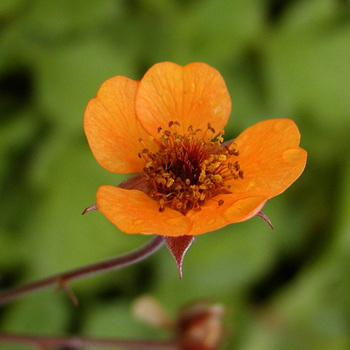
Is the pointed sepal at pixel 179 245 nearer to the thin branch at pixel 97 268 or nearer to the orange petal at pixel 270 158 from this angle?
the thin branch at pixel 97 268

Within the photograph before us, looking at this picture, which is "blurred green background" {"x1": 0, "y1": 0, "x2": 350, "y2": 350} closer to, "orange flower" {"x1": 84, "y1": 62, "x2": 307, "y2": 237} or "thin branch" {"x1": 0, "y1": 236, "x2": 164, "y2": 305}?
"thin branch" {"x1": 0, "y1": 236, "x2": 164, "y2": 305}

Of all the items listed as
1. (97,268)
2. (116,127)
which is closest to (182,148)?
(116,127)

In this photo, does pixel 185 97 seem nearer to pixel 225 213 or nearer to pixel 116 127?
pixel 116 127

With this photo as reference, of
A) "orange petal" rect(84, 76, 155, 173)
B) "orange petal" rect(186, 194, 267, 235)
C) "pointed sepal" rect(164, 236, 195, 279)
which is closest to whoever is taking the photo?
"orange petal" rect(186, 194, 267, 235)

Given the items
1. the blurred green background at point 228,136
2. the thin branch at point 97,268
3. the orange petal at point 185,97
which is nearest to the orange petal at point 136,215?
the thin branch at point 97,268

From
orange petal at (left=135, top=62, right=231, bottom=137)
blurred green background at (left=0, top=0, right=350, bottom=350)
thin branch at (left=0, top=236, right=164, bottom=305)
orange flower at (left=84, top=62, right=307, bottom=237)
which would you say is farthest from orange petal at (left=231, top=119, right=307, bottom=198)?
blurred green background at (left=0, top=0, right=350, bottom=350)

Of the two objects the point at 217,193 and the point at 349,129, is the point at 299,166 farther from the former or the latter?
the point at 349,129
